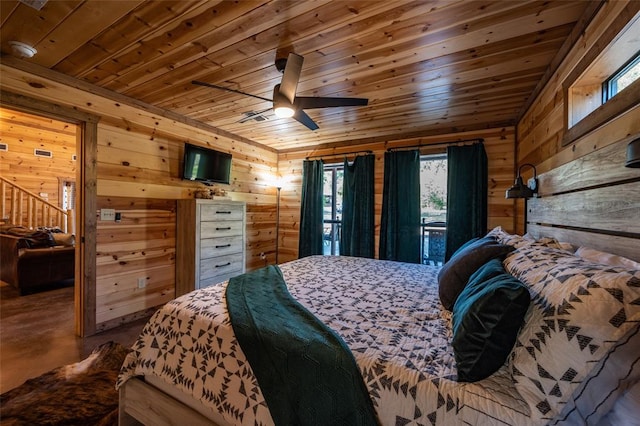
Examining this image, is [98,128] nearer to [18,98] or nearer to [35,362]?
[18,98]

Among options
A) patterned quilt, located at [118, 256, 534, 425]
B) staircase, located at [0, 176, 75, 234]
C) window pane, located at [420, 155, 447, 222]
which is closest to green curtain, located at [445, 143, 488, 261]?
window pane, located at [420, 155, 447, 222]

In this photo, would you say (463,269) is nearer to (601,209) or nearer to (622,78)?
(601,209)

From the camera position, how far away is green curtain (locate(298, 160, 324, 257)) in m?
4.59

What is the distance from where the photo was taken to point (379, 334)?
4.08ft

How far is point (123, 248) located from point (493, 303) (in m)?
3.35

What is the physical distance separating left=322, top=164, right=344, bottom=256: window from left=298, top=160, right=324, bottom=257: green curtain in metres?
0.16

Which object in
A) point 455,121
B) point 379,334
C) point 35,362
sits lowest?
point 35,362

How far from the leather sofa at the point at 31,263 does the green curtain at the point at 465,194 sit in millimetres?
5618

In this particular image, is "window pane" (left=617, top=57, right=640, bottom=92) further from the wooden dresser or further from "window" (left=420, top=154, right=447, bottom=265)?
the wooden dresser

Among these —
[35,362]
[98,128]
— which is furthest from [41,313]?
[98,128]

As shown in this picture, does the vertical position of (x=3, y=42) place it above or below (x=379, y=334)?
above

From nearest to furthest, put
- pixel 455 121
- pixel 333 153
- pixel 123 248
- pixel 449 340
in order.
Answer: pixel 449 340 → pixel 123 248 → pixel 455 121 → pixel 333 153

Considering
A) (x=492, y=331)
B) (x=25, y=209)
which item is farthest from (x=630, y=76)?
(x=25, y=209)

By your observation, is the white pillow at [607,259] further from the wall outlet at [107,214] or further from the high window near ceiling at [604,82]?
the wall outlet at [107,214]
